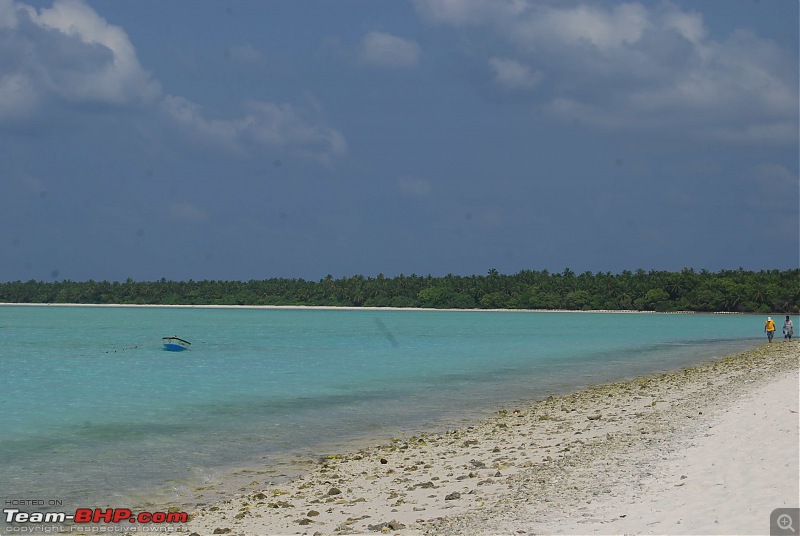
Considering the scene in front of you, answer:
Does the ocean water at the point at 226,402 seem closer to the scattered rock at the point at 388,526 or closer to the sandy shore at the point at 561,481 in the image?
the sandy shore at the point at 561,481

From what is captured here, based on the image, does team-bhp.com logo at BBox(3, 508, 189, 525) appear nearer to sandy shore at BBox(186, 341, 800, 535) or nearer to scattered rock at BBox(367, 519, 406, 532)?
sandy shore at BBox(186, 341, 800, 535)

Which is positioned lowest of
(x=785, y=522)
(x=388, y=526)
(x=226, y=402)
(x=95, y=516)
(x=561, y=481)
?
(x=226, y=402)

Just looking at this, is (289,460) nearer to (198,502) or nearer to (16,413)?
(198,502)

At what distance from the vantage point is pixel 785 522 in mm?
7812

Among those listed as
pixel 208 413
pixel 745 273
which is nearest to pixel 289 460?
pixel 208 413

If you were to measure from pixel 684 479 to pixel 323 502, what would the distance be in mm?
5328

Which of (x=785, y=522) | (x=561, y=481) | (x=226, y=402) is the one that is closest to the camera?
(x=785, y=522)

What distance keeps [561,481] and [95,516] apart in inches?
288

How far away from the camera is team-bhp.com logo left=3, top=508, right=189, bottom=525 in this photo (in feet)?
36.9

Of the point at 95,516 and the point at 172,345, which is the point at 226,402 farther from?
the point at 172,345

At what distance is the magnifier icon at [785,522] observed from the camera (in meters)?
7.67

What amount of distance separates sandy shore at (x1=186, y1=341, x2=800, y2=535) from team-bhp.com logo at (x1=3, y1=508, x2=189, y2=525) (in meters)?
0.53

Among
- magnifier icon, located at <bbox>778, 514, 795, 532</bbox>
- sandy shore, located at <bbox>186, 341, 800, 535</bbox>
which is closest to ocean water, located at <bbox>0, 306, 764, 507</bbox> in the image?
sandy shore, located at <bbox>186, 341, 800, 535</bbox>

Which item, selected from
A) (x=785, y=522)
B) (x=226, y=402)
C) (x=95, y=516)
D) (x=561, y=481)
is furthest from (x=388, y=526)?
(x=226, y=402)
